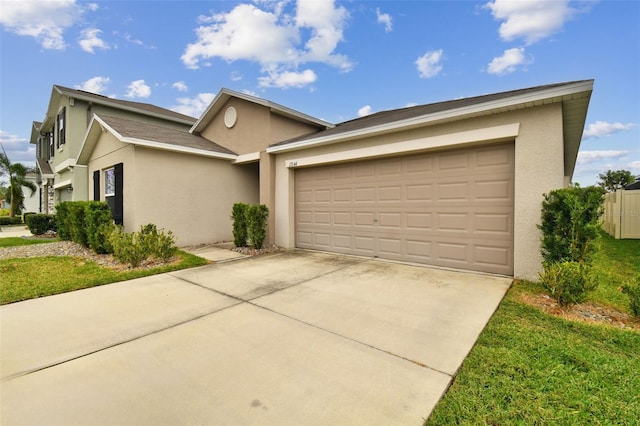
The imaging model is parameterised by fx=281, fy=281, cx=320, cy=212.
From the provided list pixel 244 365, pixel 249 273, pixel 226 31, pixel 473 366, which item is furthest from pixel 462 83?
pixel 244 365

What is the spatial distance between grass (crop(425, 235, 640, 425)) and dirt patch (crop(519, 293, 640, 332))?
0.24 m

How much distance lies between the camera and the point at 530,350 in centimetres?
288

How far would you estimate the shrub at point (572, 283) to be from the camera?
388cm

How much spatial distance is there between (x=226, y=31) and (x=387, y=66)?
7169 millimetres

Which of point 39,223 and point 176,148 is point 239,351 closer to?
point 176,148

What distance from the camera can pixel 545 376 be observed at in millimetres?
2447

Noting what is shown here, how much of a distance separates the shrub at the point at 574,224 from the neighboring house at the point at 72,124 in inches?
669

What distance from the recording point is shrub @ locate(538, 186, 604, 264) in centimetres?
442

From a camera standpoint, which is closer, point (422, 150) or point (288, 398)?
point (288, 398)

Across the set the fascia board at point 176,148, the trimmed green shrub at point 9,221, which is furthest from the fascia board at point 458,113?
the trimmed green shrub at point 9,221

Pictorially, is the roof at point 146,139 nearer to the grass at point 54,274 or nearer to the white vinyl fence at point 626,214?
the grass at point 54,274

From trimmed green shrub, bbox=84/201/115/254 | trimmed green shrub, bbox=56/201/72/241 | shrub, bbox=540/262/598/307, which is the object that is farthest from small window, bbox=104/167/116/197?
shrub, bbox=540/262/598/307

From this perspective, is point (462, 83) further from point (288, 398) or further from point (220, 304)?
point (288, 398)

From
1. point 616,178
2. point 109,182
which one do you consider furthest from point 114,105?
point 616,178
